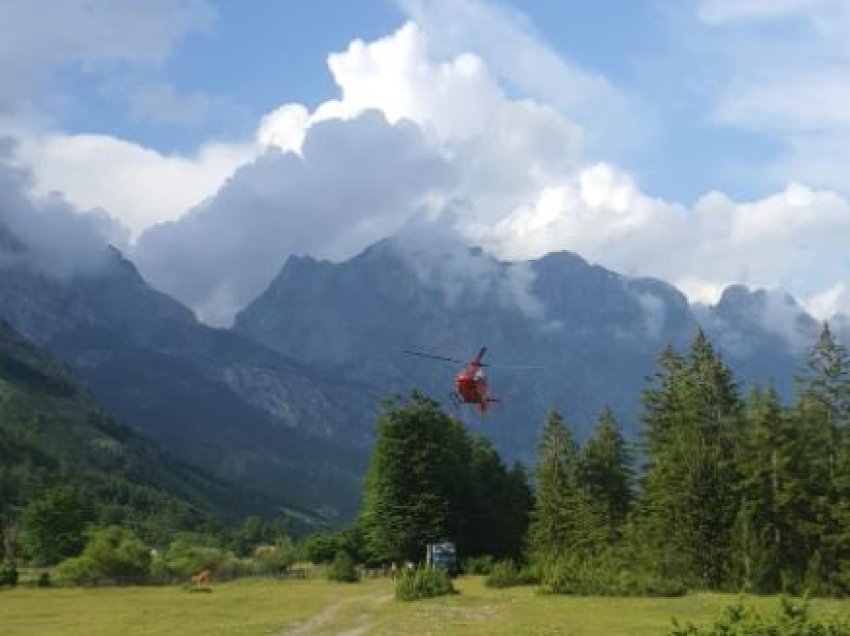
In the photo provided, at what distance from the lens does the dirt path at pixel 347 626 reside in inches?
1850

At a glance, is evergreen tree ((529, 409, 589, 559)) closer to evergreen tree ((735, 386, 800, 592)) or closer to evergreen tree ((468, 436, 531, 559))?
evergreen tree ((468, 436, 531, 559))

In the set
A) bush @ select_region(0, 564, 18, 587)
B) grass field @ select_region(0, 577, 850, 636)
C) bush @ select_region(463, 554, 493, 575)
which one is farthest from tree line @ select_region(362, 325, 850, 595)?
bush @ select_region(0, 564, 18, 587)

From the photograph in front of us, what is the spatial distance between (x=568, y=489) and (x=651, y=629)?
48.0 m

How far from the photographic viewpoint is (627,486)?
3632 inches

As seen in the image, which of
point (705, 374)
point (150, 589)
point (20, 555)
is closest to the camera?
point (705, 374)

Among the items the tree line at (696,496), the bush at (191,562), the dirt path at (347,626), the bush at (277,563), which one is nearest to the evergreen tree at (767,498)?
the tree line at (696,496)

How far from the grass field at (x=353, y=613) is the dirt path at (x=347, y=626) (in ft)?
0.20

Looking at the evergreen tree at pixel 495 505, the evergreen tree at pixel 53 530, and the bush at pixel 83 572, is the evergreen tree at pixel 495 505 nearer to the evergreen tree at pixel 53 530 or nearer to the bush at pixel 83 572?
the bush at pixel 83 572

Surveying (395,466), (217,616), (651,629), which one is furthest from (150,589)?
(651,629)

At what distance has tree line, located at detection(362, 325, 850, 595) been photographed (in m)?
65.8

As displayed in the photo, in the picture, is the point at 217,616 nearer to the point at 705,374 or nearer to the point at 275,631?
the point at 275,631

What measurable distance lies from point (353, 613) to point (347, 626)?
25.3ft

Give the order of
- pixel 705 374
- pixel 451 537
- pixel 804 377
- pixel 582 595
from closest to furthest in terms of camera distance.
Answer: pixel 582 595 < pixel 804 377 < pixel 705 374 < pixel 451 537

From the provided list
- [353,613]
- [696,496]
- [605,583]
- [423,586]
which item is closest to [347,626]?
[353,613]
